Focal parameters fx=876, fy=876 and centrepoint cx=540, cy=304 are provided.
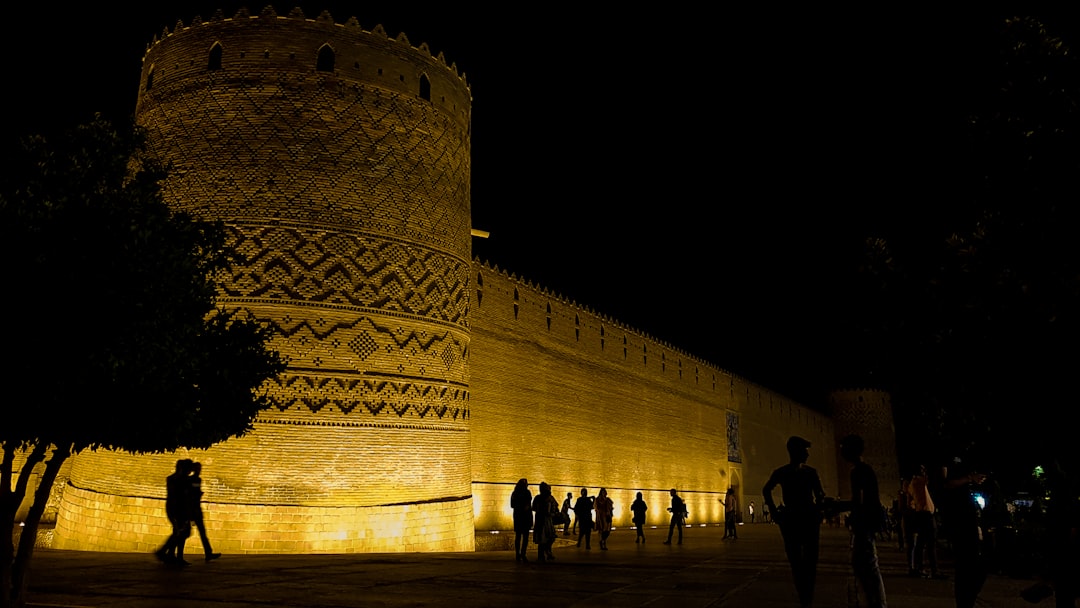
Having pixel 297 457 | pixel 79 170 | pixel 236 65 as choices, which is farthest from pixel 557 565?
pixel 236 65

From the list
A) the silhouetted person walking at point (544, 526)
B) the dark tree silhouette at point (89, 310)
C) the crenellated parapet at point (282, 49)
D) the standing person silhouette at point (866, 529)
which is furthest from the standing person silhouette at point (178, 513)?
the standing person silhouette at point (866, 529)

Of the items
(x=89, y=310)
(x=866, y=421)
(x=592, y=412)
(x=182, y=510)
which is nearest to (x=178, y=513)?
(x=182, y=510)

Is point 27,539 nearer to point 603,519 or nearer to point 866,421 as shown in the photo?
point 603,519

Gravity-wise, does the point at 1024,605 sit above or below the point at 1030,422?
below

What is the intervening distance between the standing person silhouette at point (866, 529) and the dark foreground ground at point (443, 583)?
1017 millimetres

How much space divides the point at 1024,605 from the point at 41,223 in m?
7.28

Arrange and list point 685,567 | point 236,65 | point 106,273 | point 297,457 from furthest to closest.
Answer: point 236,65
point 297,457
point 685,567
point 106,273

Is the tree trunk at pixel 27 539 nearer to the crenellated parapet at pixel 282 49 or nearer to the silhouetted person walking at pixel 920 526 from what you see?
the silhouetted person walking at pixel 920 526

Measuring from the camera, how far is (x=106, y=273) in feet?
18.4

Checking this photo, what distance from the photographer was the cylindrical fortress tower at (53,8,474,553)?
435 inches

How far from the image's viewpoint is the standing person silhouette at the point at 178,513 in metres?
8.59

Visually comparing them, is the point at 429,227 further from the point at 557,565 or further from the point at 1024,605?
the point at 1024,605

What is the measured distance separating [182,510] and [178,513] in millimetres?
60

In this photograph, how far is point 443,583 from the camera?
22.9 ft
